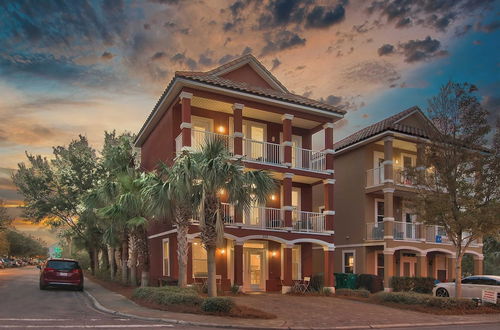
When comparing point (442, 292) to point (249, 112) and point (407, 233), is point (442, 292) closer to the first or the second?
point (407, 233)

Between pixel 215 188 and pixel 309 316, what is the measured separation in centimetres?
531

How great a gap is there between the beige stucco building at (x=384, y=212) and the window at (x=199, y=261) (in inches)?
440

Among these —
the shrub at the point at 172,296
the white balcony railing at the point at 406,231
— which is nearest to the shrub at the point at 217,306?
the shrub at the point at 172,296

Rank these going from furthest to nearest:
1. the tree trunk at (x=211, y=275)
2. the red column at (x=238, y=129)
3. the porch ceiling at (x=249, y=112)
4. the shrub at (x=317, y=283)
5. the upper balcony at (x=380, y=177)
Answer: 1. the upper balcony at (x=380, y=177)
2. the shrub at (x=317, y=283)
3. the porch ceiling at (x=249, y=112)
4. the red column at (x=238, y=129)
5. the tree trunk at (x=211, y=275)

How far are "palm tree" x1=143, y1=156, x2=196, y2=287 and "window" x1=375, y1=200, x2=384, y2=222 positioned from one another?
15998 mm

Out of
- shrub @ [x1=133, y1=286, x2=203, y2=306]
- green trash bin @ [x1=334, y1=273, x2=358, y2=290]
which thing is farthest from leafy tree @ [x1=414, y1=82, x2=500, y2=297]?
shrub @ [x1=133, y1=286, x2=203, y2=306]

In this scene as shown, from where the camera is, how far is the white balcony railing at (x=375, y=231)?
2899cm

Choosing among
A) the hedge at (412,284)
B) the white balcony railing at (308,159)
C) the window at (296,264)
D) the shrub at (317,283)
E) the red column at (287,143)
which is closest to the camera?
the red column at (287,143)

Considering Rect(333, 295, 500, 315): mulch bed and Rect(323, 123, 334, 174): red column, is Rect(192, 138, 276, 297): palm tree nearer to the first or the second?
Rect(333, 295, 500, 315): mulch bed

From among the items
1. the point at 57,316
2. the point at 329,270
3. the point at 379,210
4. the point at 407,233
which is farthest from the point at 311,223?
the point at 57,316

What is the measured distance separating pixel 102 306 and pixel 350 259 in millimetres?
18788

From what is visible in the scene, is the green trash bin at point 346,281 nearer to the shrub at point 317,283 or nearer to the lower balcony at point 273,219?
the shrub at point 317,283

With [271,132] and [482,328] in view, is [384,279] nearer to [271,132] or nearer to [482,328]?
[271,132]

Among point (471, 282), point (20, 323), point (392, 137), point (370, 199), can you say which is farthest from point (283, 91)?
point (20, 323)
